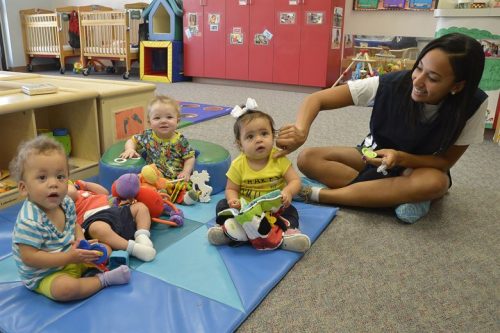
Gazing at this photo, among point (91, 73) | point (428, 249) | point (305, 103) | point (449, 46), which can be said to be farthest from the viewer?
point (91, 73)

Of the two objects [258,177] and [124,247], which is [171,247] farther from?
[258,177]

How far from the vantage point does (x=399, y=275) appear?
4.15ft

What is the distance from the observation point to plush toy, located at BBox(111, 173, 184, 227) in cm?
141

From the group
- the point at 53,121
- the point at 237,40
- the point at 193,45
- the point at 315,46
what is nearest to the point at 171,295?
the point at 53,121

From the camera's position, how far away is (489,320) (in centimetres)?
107

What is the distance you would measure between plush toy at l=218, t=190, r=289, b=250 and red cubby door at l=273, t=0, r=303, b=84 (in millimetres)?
3625

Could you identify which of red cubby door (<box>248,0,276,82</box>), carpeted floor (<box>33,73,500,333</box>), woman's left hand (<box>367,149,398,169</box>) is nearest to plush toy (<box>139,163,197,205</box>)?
carpeted floor (<box>33,73,500,333</box>)

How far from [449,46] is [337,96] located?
454 millimetres

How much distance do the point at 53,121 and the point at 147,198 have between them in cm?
97

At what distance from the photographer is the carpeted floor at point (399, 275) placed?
1.06 metres

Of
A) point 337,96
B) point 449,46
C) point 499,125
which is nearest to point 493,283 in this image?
point 449,46

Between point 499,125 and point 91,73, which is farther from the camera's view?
point 91,73

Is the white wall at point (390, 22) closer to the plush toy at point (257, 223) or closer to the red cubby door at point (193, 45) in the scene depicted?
the red cubby door at point (193, 45)

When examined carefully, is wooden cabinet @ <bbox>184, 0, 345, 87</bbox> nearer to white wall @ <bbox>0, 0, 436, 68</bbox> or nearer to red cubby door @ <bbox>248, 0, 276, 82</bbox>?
red cubby door @ <bbox>248, 0, 276, 82</bbox>
